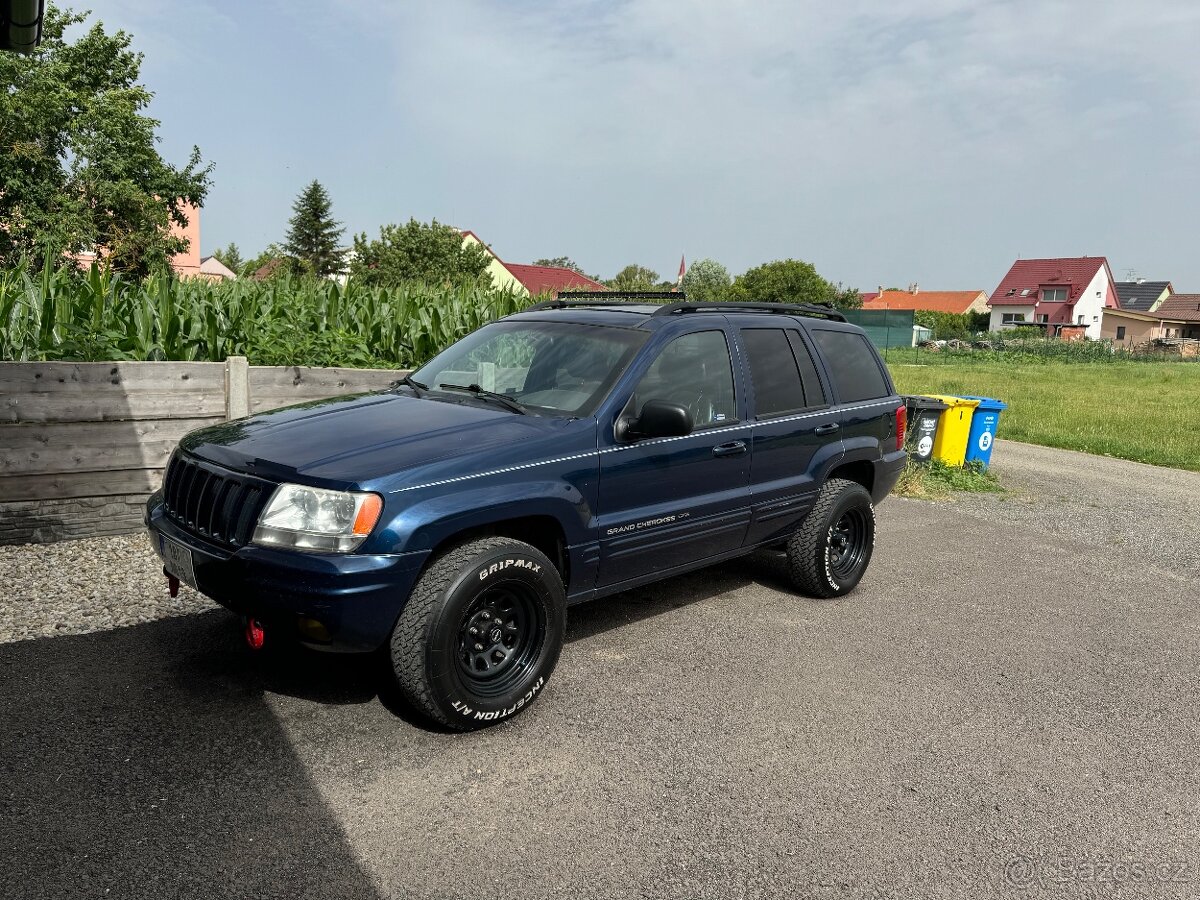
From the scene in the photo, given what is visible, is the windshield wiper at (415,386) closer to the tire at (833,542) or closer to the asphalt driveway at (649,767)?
the asphalt driveway at (649,767)

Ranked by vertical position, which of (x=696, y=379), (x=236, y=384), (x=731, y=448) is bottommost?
(x=731, y=448)

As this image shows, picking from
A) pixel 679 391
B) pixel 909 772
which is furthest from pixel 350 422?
pixel 909 772

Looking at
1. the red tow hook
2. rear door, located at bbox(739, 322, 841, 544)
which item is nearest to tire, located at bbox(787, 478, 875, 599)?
rear door, located at bbox(739, 322, 841, 544)

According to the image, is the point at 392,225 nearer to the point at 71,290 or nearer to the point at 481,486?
the point at 71,290

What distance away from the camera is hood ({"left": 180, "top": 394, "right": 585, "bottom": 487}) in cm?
367

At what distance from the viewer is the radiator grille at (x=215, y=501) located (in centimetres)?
367

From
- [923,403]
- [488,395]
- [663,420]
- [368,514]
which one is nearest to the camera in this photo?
[368,514]

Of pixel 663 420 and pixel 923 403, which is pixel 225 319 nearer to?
pixel 663 420

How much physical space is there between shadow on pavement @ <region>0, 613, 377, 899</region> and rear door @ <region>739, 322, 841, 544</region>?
2.47 metres

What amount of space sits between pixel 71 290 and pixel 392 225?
2185 inches

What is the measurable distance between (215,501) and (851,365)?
410cm

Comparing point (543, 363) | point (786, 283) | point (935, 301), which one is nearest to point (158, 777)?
point (543, 363)

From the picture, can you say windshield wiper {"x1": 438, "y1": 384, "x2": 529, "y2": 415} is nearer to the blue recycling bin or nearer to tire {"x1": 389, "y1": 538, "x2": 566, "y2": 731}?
tire {"x1": 389, "y1": 538, "x2": 566, "y2": 731}

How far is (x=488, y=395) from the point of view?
4.67m
